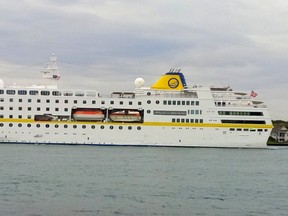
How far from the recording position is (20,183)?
76.6 ft

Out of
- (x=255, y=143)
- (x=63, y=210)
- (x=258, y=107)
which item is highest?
(x=258, y=107)

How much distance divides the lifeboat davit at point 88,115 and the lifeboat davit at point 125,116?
102 cm

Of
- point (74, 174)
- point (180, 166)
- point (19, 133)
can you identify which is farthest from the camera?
point (19, 133)

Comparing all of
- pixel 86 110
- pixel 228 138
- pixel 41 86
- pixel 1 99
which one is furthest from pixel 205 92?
pixel 1 99

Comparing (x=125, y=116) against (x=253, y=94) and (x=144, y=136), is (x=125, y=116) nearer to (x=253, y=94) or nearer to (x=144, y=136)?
(x=144, y=136)

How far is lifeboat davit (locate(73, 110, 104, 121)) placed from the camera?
49.9m

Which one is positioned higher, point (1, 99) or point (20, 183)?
point (1, 99)

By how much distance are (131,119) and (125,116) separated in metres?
0.62

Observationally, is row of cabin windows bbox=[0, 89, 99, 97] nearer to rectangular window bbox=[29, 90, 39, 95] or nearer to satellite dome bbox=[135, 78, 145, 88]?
rectangular window bbox=[29, 90, 39, 95]

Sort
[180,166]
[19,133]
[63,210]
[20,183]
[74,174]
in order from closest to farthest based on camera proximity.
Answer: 1. [63,210]
2. [20,183]
3. [74,174]
4. [180,166]
5. [19,133]

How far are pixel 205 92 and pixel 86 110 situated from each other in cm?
1033

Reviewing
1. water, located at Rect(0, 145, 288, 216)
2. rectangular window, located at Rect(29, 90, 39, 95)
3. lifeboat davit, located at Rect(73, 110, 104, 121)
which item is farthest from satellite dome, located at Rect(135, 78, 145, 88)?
water, located at Rect(0, 145, 288, 216)

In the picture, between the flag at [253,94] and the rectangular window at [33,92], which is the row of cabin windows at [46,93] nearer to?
the rectangular window at [33,92]

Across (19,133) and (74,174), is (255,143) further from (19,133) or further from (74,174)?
(74,174)
